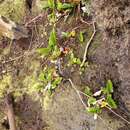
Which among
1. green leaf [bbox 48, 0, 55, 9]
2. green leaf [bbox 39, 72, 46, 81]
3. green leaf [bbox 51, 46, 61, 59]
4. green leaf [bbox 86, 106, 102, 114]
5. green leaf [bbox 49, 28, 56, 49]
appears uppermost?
green leaf [bbox 48, 0, 55, 9]

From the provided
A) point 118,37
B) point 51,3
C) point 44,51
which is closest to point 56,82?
point 44,51

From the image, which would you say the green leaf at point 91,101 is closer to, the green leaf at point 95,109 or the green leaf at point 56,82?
the green leaf at point 95,109

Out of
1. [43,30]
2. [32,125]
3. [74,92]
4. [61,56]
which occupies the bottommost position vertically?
[32,125]

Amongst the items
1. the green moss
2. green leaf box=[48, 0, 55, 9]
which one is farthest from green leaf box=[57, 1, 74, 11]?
the green moss

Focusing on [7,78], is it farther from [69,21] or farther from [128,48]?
[128,48]

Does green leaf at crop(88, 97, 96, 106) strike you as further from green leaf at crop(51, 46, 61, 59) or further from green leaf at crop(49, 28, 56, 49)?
green leaf at crop(49, 28, 56, 49)

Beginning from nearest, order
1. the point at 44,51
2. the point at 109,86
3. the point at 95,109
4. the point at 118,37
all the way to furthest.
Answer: the point at 118,37
the point at 109,86
the point at 95,109
the point at 44,51

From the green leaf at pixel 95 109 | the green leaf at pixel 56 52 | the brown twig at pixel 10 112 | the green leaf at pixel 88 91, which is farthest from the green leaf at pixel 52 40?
the brown twig at pixel 10 112

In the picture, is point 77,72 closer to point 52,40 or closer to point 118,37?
point 52,40

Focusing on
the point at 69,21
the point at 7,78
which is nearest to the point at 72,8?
the point at 69,21
